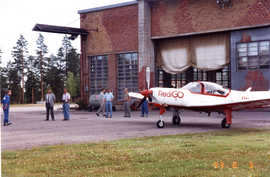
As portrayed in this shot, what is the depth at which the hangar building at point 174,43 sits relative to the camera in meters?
30.2

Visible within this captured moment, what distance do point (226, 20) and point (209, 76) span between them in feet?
27.7

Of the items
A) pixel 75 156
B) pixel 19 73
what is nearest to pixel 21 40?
pixel 19 73

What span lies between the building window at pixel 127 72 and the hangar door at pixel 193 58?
218cm

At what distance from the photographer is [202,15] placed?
32.5 meters

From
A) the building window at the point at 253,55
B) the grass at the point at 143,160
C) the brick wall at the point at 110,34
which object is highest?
the brick wall at the point at 110,34

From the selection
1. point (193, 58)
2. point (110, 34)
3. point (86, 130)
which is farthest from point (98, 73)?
point (86, 130)

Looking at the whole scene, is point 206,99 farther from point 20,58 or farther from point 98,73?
point 20,58

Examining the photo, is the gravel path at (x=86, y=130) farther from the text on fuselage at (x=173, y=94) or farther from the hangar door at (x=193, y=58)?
the hangar door at (x=193, y=58)

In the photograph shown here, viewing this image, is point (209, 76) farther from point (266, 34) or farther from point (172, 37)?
point (266, 34)

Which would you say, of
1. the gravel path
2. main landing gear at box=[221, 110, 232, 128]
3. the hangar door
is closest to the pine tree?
the hangar door

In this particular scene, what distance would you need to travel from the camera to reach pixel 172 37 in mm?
34875

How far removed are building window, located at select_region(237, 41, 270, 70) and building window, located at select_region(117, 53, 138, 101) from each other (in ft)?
33.3

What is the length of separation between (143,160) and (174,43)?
92.4 feet

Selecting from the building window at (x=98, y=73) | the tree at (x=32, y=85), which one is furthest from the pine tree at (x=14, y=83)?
the building window at (x=98, y=73)
